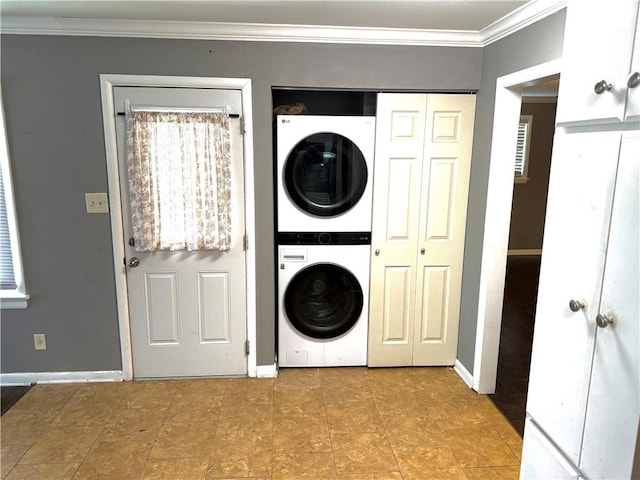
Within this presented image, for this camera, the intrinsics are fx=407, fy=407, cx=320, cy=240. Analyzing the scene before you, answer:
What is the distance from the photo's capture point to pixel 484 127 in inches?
103

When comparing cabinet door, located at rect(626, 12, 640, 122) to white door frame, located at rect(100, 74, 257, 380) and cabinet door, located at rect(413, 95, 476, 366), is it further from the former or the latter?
white door frame, located at rect(100, 74, 257, 380)

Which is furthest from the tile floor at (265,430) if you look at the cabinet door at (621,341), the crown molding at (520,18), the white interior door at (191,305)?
the crown molding at (520,18)

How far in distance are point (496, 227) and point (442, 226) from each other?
402 millimetres

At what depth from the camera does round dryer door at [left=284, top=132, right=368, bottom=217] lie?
2.74 m

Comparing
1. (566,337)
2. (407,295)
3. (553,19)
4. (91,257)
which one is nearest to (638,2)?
(566,337)

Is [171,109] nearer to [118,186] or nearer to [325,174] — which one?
[118,186]

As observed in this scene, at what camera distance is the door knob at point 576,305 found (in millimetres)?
1188

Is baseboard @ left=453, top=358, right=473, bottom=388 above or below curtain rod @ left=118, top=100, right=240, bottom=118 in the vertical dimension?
below

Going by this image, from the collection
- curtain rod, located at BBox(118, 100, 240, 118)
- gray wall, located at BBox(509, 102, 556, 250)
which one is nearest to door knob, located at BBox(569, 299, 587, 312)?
curtain rod, located at BBox(118, 100, 240, 118)

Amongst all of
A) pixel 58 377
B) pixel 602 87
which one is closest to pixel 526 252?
pixel 602 87

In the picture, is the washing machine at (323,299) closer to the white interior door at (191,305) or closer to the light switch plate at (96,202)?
the white interior door at (191,305)

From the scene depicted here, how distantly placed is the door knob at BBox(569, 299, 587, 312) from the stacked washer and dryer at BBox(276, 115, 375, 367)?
173 cm

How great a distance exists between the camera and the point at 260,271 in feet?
9.20

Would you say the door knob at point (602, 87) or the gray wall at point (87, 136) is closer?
the door knob at point (602, 87)
